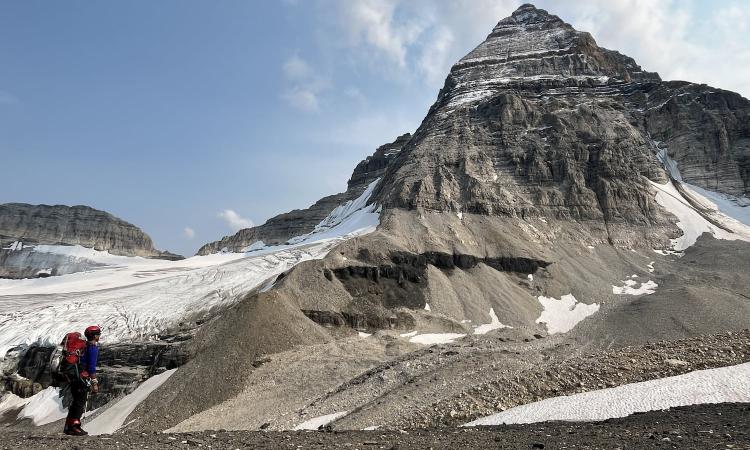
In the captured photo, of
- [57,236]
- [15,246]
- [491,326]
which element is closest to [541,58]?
[491,326]

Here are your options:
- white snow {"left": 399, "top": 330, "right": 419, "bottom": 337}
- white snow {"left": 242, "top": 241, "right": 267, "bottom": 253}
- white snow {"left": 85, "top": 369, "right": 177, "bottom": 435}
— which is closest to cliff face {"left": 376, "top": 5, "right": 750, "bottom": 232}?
white snow {"left": 399, "top": 330, "right": 419, "bottom": 337}

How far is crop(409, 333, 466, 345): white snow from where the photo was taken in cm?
4900

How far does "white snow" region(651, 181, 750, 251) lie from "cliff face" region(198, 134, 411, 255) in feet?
237

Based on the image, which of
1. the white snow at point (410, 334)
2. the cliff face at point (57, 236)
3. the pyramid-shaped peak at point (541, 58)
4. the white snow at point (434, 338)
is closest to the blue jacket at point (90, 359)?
the white snow at point (434, 338)

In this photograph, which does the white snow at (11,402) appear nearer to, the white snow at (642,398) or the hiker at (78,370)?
the hiker at (78,370)

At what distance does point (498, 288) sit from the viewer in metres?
63.6

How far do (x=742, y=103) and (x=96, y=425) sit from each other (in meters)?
135

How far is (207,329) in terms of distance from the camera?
47375mm

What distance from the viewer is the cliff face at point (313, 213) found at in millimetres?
148500

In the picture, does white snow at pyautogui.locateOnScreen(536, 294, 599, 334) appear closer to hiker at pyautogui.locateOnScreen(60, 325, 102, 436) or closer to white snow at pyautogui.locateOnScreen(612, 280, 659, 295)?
white snow at pyautogui.locateOnScreen(612, 280, 659, 295)

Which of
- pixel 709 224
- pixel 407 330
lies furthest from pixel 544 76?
pixel 407 330

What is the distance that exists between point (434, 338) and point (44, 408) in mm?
35779

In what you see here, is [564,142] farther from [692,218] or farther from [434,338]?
[434,338]

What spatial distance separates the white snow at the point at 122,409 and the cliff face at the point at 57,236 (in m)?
105
